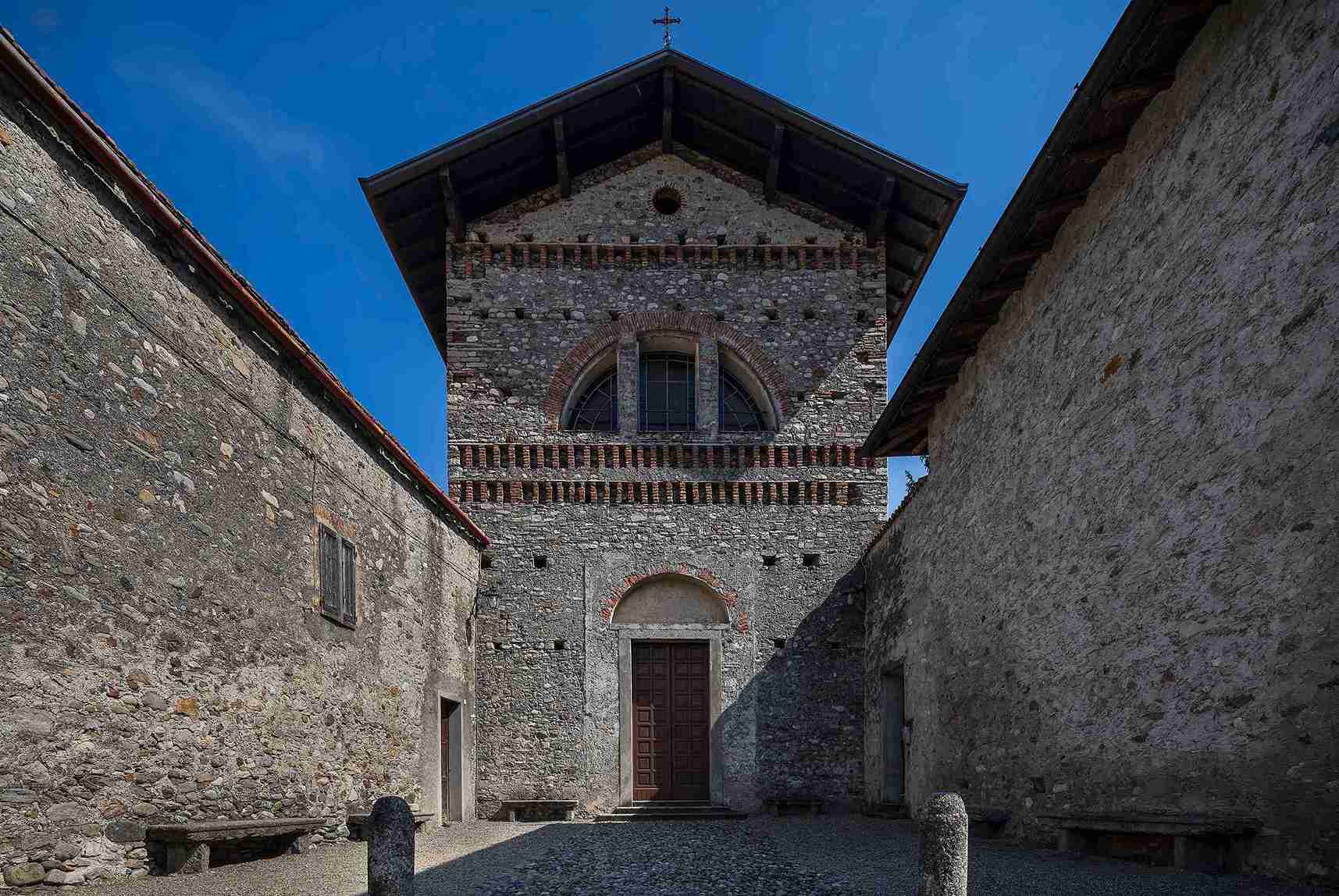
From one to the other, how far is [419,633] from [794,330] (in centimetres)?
696

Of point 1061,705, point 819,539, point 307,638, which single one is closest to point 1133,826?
point 1061,705

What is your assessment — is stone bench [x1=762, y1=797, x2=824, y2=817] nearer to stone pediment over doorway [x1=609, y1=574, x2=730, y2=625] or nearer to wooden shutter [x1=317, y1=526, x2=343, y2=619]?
stone pediment over doorway [x1=609, y1=574, x2=730, y2=625]

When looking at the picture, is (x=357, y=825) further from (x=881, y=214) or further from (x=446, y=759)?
(x=881, y=214)

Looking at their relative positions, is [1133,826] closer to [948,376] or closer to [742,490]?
[948,376]

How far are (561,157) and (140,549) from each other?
31.7 feet

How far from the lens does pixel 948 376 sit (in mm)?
10492

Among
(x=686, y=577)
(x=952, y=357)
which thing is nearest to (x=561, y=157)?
(x=686, y=577)

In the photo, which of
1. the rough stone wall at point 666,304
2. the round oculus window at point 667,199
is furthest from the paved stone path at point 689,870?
the round oculus window at point 667,199

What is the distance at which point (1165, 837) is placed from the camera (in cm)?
592

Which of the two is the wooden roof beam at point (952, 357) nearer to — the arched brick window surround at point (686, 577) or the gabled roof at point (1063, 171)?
the gabled roof at point (1063, 171)

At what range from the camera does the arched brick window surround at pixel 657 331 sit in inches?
561

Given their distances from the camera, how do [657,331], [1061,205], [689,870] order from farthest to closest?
[657,331] < [1061,205] < [689,870]

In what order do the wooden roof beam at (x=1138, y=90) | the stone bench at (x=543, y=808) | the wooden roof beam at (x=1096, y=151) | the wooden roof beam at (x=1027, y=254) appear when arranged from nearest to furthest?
the wooden roof beam at (x=1138, y=90)
the wooden roof beam at (x=1096, y=151)
the wooden roof beam at (x=1027, y=254)
the stone bench at (x=543, y=808)

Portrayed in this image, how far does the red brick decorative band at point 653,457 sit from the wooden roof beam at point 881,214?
3187mm
